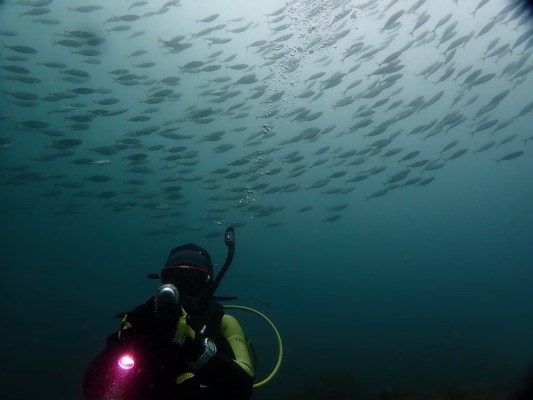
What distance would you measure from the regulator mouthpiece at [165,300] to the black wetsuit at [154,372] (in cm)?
9

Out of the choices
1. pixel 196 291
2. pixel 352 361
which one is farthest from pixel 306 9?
pixel 352 361

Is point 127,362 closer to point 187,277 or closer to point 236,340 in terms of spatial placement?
point 187,277

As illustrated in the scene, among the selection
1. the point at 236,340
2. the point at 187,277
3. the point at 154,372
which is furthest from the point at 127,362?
the point at 236,340

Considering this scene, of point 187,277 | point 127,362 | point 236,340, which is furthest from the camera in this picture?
point 236,340

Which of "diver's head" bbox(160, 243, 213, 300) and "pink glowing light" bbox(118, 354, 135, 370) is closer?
"pink glowing light" bbox(118, 354, 135, 370)

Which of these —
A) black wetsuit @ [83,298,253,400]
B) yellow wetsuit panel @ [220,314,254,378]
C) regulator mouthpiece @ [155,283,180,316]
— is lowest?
yellow wetsuit panel @ [220,314,254,378]

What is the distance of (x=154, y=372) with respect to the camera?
171 cm

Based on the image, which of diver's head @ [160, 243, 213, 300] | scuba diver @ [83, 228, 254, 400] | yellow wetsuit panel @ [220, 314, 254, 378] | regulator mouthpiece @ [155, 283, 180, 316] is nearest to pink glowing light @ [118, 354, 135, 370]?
scuba diver @ [83, 228, 254, 400]

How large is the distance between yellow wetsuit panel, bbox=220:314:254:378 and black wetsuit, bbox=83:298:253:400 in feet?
1.25

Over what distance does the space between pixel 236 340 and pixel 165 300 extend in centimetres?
106

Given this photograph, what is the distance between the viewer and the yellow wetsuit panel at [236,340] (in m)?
2.44

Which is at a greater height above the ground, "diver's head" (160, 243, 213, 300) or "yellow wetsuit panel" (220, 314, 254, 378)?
"diver's head" (160, 243, 213, 300)

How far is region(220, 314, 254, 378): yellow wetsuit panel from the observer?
8.01 feet

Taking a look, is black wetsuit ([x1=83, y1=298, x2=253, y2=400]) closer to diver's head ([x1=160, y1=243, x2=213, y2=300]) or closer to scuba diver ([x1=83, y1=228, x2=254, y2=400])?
scuba diver ([x1=83, y1=228, x2=254, y2=400])
